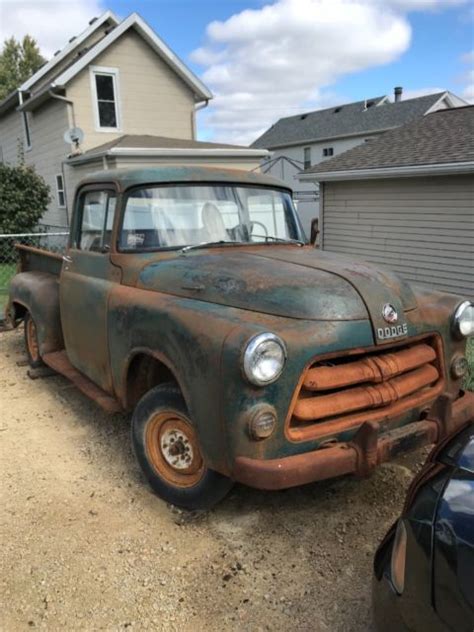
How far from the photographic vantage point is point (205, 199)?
3932 millimetres

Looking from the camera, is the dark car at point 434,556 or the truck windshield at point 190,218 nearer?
the dark car at point 434,556

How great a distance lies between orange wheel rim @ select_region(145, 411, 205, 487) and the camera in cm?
312

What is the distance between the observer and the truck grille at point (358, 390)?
2.71 m

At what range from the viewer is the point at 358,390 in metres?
2.87

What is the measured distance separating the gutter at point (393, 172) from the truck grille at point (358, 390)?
7.15m

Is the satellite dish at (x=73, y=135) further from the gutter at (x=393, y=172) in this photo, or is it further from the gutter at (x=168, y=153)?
the gutter at (x=393, y=172)

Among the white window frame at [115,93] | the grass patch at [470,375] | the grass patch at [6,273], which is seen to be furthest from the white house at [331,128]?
the grass patch at [470,375]

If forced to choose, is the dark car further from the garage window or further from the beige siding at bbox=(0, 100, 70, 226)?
the garage window

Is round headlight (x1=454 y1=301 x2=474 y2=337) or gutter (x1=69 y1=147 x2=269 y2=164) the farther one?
gutter (x1=69 y1=147 x2=269 y2=164)

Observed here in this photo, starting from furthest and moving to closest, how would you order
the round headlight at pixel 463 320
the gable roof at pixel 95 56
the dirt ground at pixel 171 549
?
the gable roof at pixel 95 56 < the round headlight at pixel 463 320 < the dirt ground at pixel 171 549

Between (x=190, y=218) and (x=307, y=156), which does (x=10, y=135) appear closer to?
(x=307, y=156)

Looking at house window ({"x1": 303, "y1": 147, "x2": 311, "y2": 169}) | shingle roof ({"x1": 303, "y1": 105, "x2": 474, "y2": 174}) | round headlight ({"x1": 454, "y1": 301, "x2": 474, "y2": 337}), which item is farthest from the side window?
house window ({"x1": 303, "y1": 147, "x2": 311, "y2": 169})

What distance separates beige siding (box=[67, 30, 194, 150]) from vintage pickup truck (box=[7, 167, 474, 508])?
12.8 meters

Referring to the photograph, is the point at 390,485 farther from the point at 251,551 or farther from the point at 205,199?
the point at 205,199
